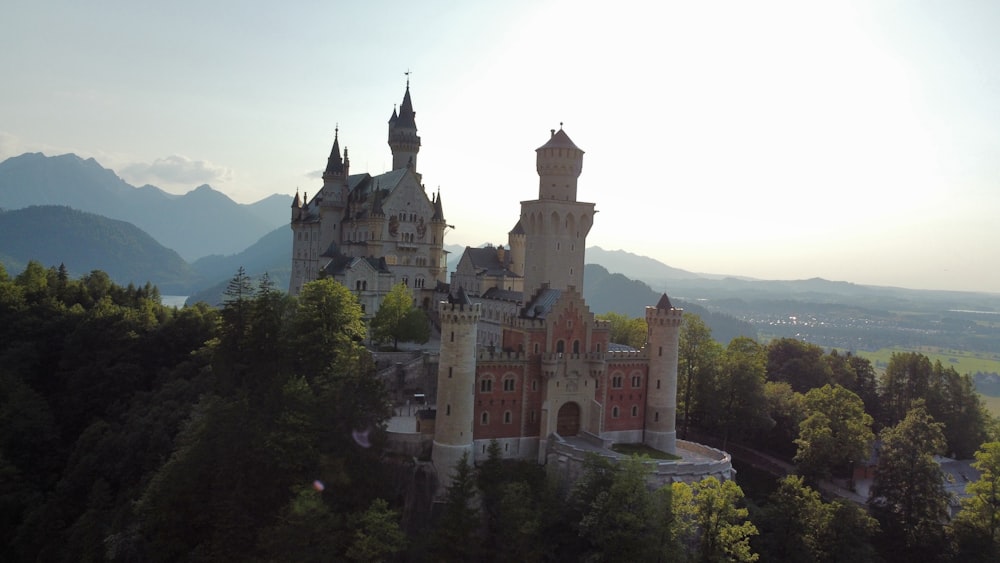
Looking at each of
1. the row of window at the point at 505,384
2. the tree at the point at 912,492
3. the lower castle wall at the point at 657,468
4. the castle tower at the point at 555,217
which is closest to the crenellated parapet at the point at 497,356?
the row of window at the point at 505,384

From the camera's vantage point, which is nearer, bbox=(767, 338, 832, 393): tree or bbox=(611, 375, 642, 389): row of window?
bbox=(611, 375, 642, 389): row of window

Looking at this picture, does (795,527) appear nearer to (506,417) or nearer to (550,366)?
(550,366)

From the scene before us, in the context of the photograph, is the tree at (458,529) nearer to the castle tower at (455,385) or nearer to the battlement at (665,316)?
the castle tower at (455,385)

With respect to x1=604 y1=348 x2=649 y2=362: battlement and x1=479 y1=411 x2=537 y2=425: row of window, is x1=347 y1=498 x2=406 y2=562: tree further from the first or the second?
x1=604 y1=348 x2=649 y2=362: battlement

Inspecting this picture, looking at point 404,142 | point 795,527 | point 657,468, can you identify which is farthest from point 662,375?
point 404,142

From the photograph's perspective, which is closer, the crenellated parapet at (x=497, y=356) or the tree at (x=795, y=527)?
the tree at (x=795, y=527)

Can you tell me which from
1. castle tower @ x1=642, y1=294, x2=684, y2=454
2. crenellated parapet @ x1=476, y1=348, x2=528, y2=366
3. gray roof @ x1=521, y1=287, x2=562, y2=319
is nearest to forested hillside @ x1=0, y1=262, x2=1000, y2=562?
crenellated parapet @ x1=476, y1=348, x2=528, y2=366
